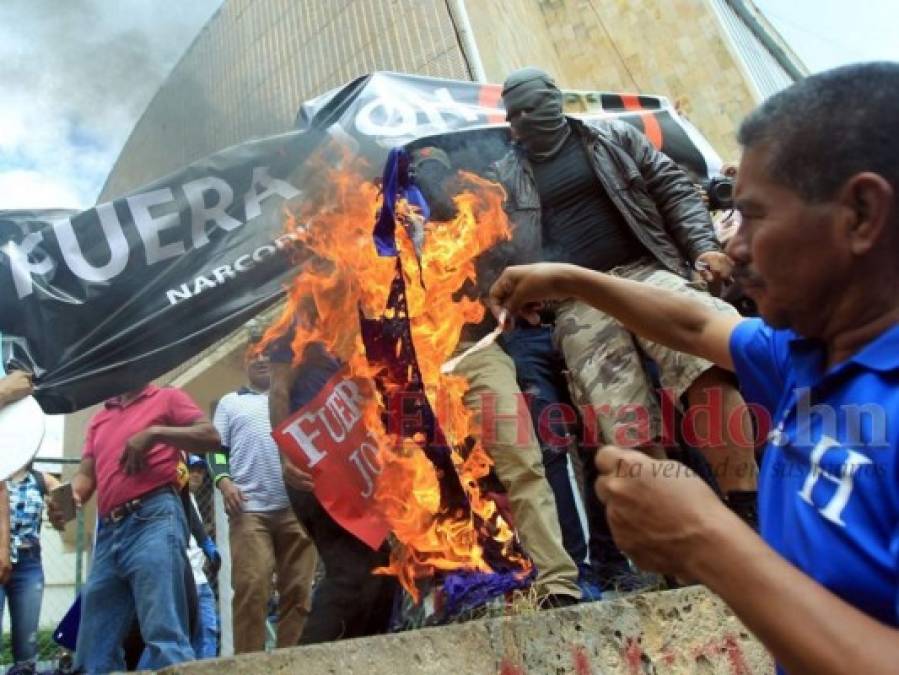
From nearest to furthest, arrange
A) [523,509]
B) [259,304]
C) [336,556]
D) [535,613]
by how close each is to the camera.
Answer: [535,613] < [523,509] < [336,556] < [259,304]

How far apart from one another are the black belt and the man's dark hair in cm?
360

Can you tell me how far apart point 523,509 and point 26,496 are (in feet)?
10.2

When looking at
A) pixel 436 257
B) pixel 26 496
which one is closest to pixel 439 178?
pixel 436 257

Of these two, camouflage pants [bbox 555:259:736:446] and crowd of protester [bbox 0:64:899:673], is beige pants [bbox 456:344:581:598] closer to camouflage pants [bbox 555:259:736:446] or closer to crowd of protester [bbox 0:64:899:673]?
crowd of protester [bbox 0:64:899:673]

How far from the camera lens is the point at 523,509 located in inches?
131

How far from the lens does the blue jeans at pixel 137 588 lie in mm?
3732

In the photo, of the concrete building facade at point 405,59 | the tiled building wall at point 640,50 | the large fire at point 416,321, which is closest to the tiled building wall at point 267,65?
the concrete building facade at point 405,59

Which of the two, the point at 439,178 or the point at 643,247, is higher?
the point at 439,178

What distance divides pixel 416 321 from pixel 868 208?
9.19 feet

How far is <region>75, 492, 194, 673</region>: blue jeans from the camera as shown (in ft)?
12.2

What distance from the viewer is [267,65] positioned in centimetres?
598

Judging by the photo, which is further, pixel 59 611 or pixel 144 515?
pixel 59 611

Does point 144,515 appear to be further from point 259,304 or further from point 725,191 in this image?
point 725,191

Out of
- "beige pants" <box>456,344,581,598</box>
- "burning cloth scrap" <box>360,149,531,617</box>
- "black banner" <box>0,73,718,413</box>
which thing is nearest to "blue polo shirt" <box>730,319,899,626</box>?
"beige pants" <box>456,344,581,598</box>
